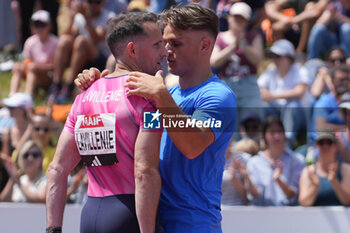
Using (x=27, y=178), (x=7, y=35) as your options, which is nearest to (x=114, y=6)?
(x=7, y=35)

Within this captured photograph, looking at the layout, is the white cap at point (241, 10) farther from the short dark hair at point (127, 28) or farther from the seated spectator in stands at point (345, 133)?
the short dark hair at point (127, 28)

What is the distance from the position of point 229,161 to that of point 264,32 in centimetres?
193

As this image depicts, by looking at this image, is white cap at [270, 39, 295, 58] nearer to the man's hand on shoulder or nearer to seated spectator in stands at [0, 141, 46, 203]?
seated spectator in stands at [0, 141, 46, 203]

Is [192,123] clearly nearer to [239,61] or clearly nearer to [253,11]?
[239,61]

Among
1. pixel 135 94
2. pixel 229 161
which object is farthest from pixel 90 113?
pixel 229 161

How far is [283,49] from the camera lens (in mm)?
6180

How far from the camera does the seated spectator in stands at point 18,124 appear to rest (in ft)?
20.0

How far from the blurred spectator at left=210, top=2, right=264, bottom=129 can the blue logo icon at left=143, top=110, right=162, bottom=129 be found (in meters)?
3.66

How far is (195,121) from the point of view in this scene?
A: 229cm

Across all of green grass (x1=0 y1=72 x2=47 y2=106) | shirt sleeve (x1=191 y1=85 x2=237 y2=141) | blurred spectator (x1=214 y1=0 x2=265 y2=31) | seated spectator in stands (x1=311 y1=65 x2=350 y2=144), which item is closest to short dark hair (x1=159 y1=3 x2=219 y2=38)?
shirt sleeve (x1=191 y1=85 x2=237 y2=141)

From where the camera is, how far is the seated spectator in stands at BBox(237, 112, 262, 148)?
5.68 metres

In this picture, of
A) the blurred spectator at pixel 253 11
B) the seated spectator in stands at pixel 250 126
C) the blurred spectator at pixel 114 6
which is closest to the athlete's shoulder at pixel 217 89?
the seated spectator in stands at pixel 250 126

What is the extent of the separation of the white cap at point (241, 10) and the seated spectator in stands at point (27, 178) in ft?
8.40

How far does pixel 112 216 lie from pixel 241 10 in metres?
4.18
